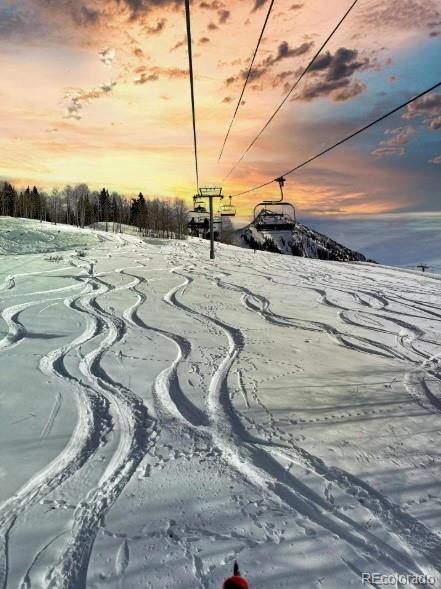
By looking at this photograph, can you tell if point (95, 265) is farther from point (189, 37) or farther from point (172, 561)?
point (172, 561)

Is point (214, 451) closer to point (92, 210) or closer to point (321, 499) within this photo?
point (321, 499)

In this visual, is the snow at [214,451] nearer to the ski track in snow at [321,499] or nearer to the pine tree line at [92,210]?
the ski track in snow at [321,499]

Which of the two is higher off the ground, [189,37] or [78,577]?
[189,37]

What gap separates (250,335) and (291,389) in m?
2.99

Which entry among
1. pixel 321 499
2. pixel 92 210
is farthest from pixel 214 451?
pixel 92 210

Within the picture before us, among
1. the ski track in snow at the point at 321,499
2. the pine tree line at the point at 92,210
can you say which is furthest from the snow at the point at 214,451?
the pine tree line at the point at 92,210

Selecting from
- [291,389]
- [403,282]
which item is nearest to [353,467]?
[291,389]

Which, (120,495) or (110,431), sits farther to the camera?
(110,431)

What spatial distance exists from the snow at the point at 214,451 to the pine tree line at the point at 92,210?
215ft

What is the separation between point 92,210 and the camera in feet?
306

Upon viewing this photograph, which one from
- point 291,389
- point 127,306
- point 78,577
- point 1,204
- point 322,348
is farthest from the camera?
point 1,204

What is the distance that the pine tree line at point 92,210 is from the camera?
80.9 metres

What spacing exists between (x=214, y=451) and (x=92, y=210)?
95385 mm

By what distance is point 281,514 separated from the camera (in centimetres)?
345
